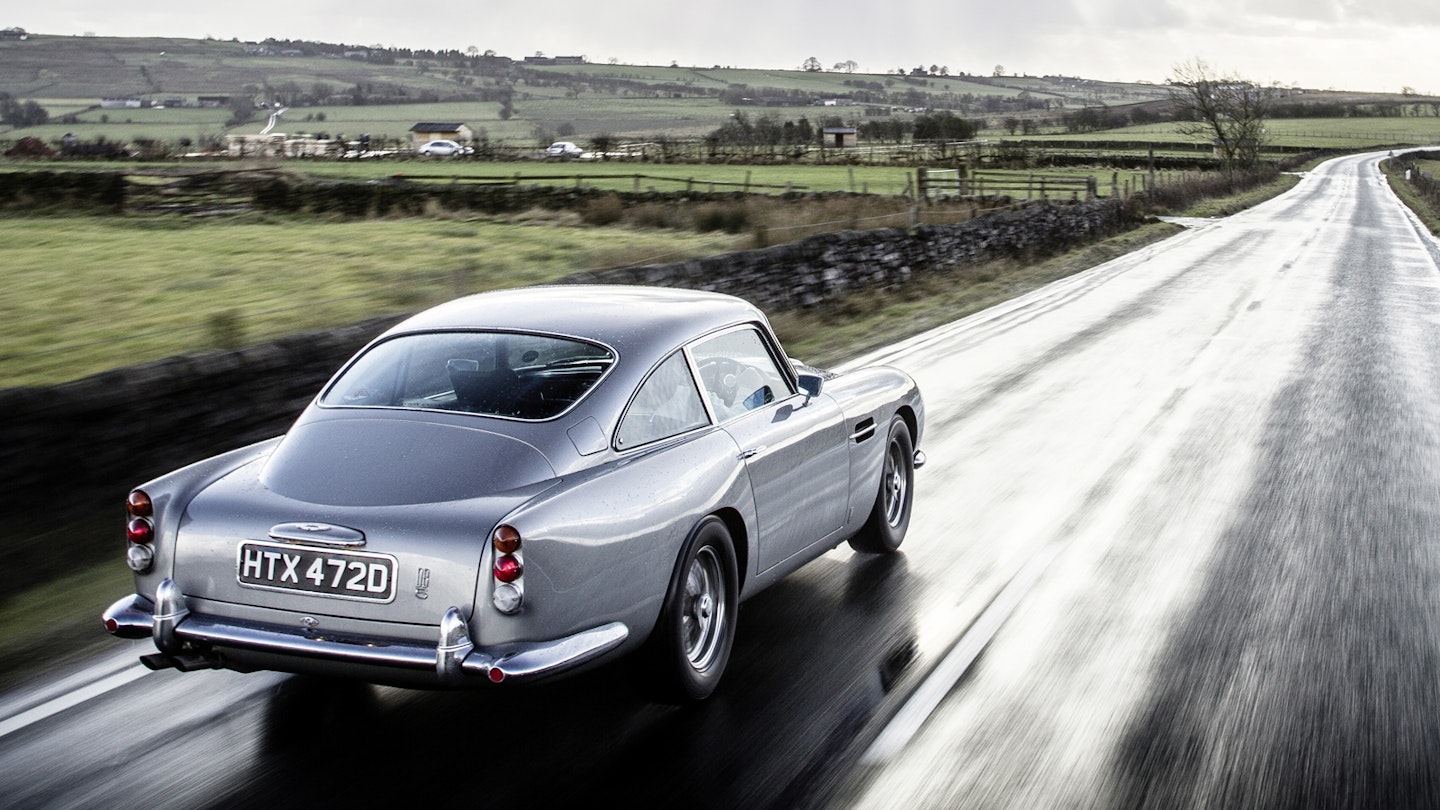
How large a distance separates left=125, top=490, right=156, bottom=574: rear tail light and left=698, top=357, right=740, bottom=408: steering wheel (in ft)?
6.77

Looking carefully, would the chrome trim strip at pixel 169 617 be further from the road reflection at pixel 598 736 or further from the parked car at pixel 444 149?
the parked car at pixel 444 149

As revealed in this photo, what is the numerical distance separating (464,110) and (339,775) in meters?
168

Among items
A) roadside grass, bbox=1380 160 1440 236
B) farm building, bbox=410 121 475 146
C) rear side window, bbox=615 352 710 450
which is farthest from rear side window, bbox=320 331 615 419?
farm building, bbox=410 121 475 146

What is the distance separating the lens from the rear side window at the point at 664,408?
484cm

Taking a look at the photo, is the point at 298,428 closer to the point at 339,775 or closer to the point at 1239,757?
the point at 339,775

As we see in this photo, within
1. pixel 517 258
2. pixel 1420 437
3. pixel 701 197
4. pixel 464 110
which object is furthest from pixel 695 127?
pixel 1420 437

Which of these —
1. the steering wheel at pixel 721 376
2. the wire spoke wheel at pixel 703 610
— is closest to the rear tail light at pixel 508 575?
A: the wire spoke wheel at pixel 703 610

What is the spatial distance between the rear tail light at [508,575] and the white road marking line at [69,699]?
1995 mm

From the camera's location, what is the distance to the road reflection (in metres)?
4.20

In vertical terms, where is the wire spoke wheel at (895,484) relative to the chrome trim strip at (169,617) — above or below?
below

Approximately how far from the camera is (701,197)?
120 feet

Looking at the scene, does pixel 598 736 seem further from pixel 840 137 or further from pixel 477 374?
pixel 840 137

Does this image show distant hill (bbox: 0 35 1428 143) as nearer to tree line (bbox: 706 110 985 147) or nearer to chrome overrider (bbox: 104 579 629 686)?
tree line (bbox: 706 110 985 147)

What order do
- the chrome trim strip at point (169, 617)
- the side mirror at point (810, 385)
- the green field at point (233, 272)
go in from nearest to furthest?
the chrome trim strip at point (169, 617) < the side mirror at point (810, 385) < the green field at point (233, 272)
